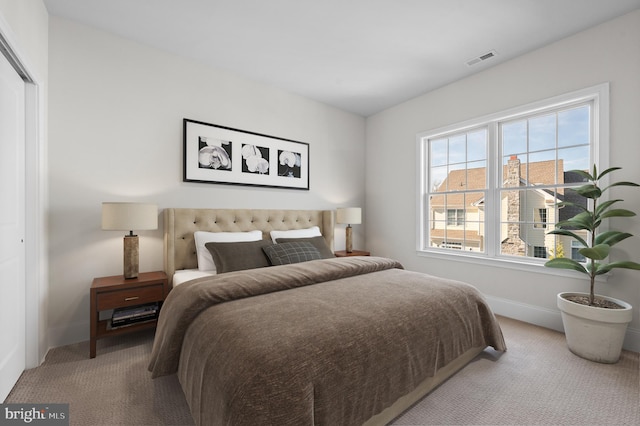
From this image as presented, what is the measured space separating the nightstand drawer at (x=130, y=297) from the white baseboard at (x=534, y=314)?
136 inches

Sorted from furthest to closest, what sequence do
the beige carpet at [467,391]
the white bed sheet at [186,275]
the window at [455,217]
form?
the window at [455,217]
the white bed sheet at [186,275]
the beige carpet at [467,391]

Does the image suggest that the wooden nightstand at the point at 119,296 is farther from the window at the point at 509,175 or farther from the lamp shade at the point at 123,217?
the window at the point at 509,175

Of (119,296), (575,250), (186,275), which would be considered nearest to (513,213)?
(575,250)

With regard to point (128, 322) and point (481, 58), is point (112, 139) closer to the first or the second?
point (128, 322)

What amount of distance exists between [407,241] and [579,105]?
2.34 metres

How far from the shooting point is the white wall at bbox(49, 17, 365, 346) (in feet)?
7.63

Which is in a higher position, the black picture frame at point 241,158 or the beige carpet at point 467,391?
the black picture frame at point 241,158

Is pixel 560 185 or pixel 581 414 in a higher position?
pixel 560 185

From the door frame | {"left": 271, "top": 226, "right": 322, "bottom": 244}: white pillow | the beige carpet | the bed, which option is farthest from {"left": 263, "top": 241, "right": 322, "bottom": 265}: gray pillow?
the door frame

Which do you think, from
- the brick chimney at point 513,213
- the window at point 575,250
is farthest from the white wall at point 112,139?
the window at point 575,250

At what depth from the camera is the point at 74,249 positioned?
2.37 meters

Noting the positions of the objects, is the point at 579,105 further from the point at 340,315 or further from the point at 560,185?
the point at 340,315

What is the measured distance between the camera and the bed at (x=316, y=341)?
103cm

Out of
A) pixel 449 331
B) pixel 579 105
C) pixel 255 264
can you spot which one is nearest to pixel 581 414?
pixel 449 331
